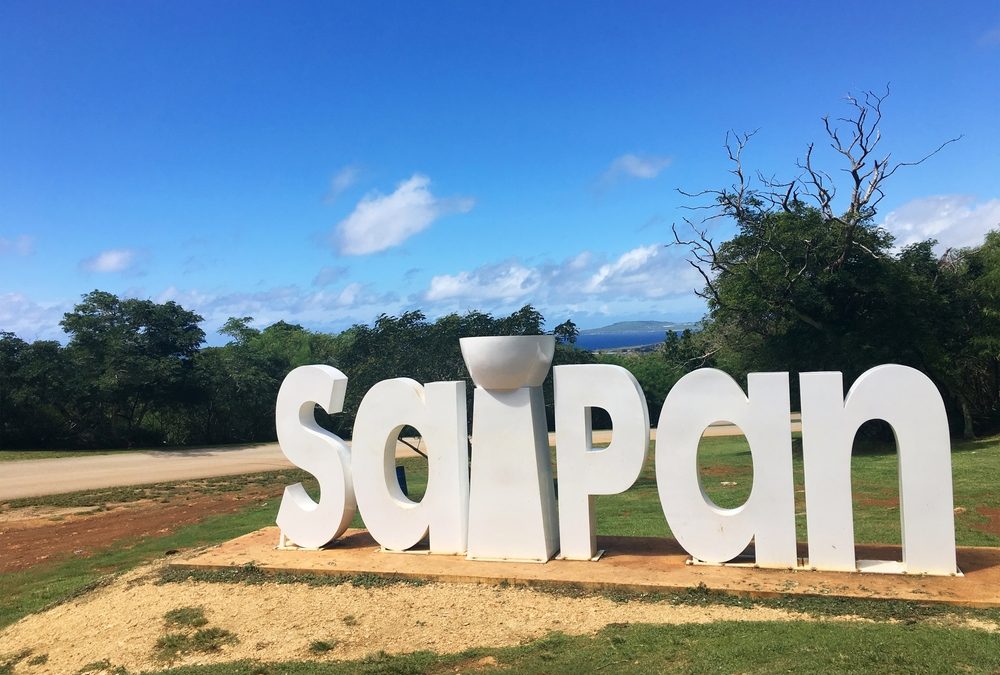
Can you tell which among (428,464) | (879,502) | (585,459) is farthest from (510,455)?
(879,502)

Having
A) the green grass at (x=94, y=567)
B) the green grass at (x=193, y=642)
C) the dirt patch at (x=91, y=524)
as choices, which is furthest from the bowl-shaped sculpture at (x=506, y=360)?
the dirt patch at (x=91, y=524)

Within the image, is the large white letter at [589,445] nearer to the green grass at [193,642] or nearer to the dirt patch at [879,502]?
the green grass at [193,642]

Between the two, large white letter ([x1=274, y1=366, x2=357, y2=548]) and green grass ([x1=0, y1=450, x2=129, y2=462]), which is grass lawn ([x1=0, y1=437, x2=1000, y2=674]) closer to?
large white letter ([x1=274, y1=366, x2=357, y2=548])

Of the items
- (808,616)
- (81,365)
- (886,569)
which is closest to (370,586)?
(808,616)

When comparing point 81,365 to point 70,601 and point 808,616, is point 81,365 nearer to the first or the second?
point 70,601

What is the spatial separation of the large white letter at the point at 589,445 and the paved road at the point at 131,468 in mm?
18285

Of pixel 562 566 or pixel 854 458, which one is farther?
pixel 854 458

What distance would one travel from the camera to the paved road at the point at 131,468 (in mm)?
23422

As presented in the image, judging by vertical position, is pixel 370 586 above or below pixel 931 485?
below

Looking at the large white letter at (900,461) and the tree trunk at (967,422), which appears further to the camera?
the tree trunk at (967,422)

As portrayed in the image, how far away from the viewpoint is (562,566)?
935cm

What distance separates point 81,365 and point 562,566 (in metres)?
30.5

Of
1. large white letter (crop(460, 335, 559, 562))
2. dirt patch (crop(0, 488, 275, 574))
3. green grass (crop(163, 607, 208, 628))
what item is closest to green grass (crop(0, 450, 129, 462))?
dirt patch (crop(0, 488, 275, 574))

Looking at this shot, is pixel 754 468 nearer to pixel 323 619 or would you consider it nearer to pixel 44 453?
pixel 323 619
